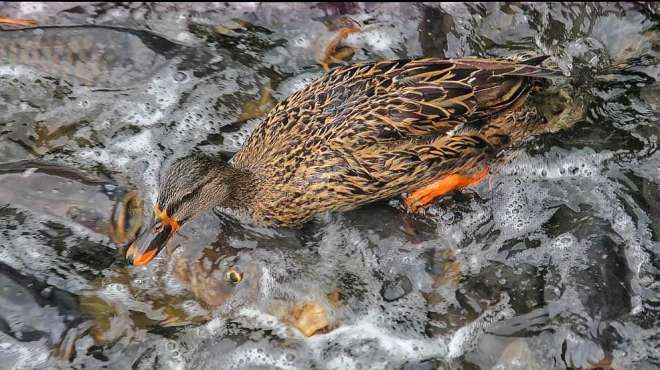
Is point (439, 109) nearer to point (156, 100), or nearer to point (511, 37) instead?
point (511, 37)

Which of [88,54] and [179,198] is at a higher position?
[179,198]

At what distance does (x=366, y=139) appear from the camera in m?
4.10

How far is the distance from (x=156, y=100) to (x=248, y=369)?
2237 millimetres

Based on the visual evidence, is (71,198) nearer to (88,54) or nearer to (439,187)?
(88,54)

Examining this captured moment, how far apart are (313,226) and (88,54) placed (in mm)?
2180

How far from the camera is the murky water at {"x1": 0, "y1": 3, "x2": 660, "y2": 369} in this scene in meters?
4.06

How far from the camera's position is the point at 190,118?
17.0ft

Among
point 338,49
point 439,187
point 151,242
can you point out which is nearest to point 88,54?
point 338,49

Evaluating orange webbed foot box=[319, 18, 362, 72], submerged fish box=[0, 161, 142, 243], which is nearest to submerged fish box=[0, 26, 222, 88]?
submerged fish box=[0, 161, 142, 243]

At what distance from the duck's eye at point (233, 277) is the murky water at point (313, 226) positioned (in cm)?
3

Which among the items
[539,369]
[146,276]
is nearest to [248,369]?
[146,276]

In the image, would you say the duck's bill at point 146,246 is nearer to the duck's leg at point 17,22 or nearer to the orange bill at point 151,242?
the orange bill at point 151,242

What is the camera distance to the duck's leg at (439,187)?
4523 mm

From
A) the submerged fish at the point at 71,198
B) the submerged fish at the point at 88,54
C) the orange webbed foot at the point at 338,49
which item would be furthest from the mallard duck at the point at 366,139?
the submerged fish at the point at 88,54
